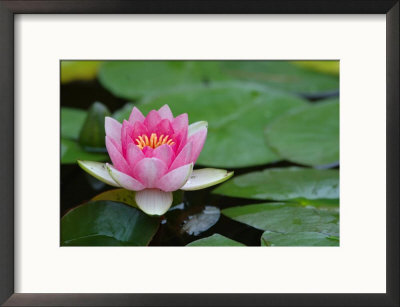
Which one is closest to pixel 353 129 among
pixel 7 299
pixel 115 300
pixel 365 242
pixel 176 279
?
pixel 365 242

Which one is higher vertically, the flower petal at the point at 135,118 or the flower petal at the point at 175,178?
the flower petal at the point at 135,118

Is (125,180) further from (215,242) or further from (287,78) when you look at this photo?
(287,78)

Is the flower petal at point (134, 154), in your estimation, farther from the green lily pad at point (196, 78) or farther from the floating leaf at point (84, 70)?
the green lily pad at point (196, 78)

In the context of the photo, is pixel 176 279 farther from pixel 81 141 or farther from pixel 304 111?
pixel 304 111

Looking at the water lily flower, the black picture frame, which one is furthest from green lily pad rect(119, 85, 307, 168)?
the black picture frame

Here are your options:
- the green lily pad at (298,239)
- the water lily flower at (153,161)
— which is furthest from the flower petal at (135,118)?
the green lily pad at (298,239)

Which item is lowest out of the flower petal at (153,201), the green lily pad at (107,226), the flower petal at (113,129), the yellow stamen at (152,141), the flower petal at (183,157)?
the green lily pad at (107,226)
